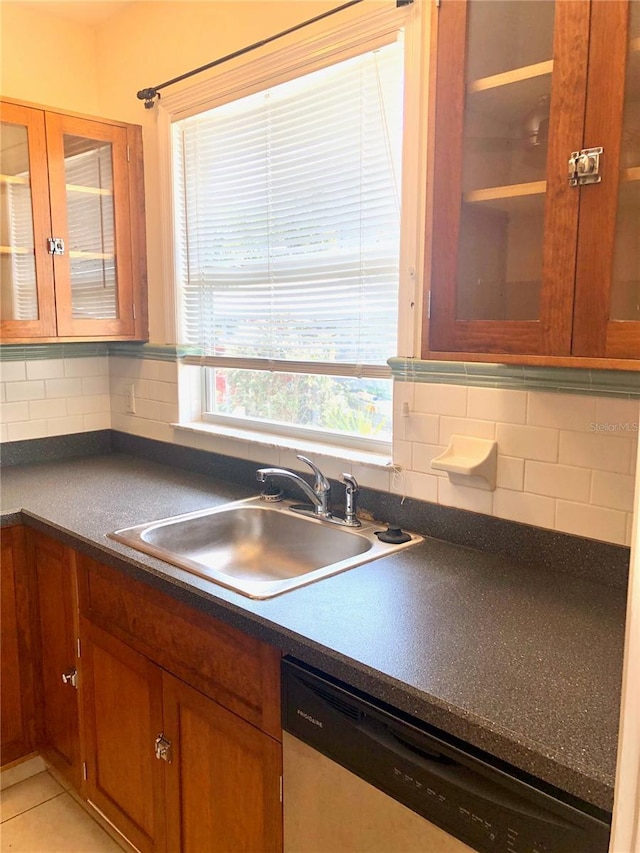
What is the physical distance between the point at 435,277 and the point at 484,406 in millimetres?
404

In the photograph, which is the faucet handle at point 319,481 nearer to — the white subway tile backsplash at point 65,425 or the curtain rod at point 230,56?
the curtain rod at point 230,56

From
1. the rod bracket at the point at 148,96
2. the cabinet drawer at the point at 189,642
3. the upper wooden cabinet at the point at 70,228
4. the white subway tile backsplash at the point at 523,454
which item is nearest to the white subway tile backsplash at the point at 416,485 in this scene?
the white subway tile backsplash at the point at 523,454

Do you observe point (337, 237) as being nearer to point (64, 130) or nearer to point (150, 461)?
point (64, 130)

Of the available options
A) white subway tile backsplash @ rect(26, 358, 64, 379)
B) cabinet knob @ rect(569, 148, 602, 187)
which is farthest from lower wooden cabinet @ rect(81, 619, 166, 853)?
cabinet knob @ rect(569, 148, 602, 187)

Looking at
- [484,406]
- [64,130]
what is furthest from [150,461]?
[484,406]

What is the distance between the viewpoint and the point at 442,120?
1.40 metres

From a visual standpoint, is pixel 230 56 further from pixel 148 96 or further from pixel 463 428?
pixel 463 428

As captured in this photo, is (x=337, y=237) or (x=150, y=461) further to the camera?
(x=150, y=461)

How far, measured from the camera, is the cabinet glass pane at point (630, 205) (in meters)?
1.13

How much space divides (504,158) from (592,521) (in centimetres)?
80

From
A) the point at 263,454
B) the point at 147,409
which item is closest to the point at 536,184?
the point at 263,454

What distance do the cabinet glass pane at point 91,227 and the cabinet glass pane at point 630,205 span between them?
75.7 inches

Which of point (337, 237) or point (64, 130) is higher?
point (64, 130)

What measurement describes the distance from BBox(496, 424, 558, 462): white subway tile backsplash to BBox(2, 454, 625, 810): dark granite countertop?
27 centimetres
